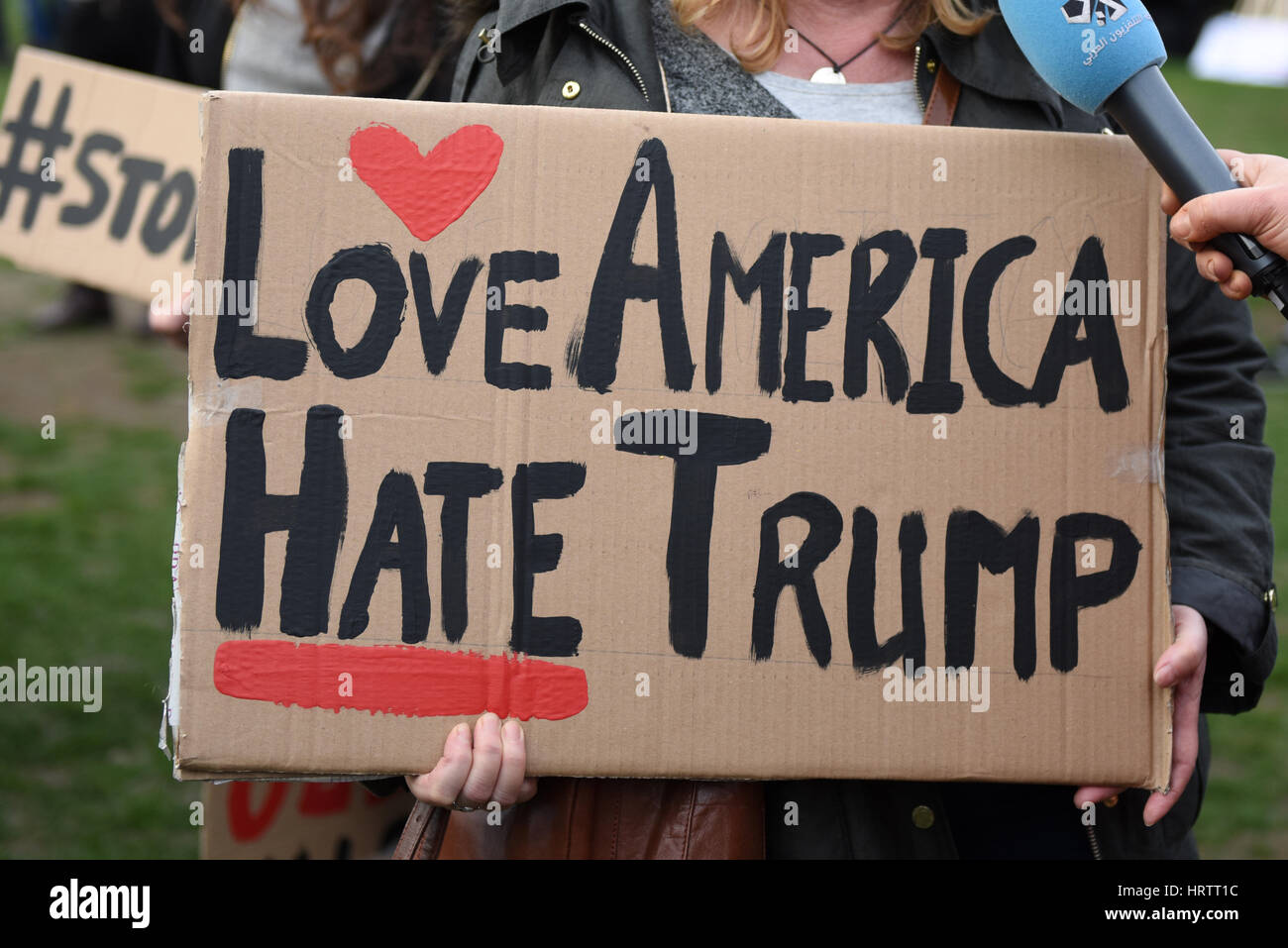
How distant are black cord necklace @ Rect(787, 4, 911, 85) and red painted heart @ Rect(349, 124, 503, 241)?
428 millimetres

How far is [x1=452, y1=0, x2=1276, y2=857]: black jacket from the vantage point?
4.43ft

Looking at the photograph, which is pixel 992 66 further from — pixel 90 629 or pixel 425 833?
pixel 90 629

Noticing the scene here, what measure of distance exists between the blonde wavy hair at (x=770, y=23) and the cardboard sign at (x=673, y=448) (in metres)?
0.17

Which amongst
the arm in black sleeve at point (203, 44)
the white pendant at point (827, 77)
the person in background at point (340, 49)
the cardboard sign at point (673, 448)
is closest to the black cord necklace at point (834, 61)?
the white pendant at point (827, 77)

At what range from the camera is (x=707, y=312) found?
1273mm

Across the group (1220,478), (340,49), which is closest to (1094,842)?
(1220,478)

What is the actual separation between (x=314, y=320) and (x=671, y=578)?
1.49 ft

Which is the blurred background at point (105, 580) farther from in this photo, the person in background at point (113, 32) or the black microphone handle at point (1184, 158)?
the black microphone handle at point (1184, 158)

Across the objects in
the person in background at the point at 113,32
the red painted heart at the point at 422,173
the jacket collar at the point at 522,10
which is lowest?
the red painted heart at the point at 422,173

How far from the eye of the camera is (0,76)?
32.7 ft

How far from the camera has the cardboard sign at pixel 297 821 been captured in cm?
191

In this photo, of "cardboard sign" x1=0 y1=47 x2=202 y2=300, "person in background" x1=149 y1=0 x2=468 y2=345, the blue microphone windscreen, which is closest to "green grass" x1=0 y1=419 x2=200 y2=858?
"cardboard sign" x1=0 y1=47 x2=202 y2=300
